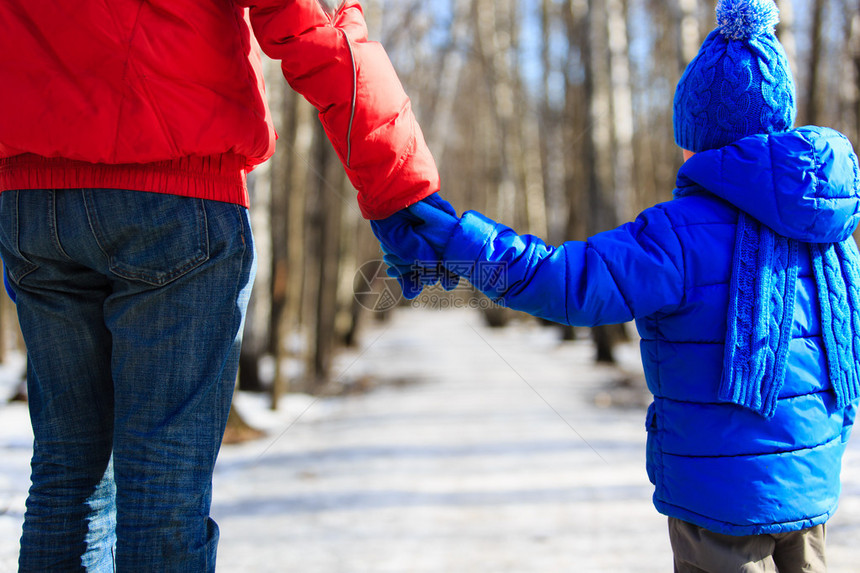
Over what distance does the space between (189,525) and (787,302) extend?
4.55 feet

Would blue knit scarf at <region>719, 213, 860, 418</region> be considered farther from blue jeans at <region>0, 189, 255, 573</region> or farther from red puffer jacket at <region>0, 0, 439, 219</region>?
blue jeans at <region>0, 189, 255, 573</region>

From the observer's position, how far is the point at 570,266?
4.99 ft

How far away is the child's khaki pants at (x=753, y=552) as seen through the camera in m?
1.52

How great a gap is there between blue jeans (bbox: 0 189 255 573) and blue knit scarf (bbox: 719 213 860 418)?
1.11 m

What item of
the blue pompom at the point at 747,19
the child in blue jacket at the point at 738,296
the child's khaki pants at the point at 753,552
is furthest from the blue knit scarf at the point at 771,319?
the blue pompom at the point at 747,19

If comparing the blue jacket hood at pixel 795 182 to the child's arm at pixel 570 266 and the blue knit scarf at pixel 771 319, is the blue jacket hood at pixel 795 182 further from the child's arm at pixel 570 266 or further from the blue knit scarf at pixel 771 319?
the child's arm at pixel 570 266

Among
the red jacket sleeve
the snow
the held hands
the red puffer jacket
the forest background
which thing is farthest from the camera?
the forest background

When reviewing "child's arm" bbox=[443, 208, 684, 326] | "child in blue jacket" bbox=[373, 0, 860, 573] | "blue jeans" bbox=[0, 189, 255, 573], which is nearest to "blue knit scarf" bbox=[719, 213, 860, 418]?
"child in blue jacket" bbox=[373, 0, 860, 573]

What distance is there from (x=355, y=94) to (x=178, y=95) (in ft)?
1.22

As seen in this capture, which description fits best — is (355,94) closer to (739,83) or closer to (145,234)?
(145,234)

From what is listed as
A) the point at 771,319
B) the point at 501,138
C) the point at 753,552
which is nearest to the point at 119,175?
A: the point at 771,319

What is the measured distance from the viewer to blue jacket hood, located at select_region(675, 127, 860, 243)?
149cm

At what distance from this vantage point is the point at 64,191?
1399 mm

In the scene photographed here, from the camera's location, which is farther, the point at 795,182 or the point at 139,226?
the point at 795,182
